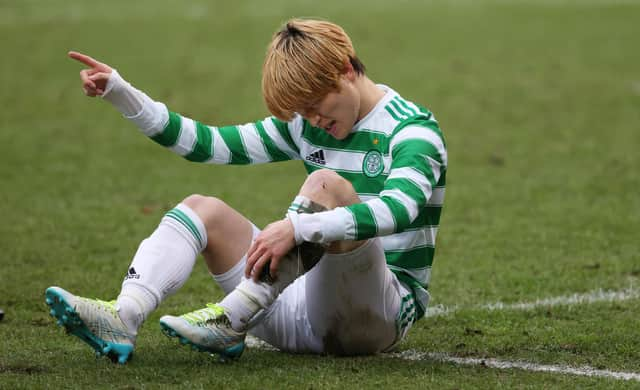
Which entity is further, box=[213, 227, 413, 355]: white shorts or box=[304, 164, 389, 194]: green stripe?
box=[304, 164, 389, 194]: green stripe

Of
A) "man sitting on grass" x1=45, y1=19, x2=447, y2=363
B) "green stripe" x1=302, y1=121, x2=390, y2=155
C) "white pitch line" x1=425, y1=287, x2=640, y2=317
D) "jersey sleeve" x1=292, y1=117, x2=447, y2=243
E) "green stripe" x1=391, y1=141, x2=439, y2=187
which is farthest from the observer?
"white pitch line" x1=425, y1=287, x2=640, y2=317

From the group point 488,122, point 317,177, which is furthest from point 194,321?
point 488,122

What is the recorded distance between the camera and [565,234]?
773 centimetres

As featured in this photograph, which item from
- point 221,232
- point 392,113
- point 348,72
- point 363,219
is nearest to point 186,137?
point 221,232

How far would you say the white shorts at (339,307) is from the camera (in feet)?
14.2

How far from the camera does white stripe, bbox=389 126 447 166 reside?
4.35m

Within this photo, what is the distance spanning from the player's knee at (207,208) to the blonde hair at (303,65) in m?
0.44

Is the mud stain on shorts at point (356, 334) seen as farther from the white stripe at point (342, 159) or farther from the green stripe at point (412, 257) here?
the white stripe at point (342, 159)

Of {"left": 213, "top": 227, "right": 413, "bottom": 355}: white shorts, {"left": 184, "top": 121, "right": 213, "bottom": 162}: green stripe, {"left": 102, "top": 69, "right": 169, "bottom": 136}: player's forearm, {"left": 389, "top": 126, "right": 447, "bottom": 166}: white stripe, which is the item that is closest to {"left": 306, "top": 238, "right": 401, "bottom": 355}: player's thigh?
{"left": 213, "top": 227, "right": 413, "bottom": 355}: white shorts

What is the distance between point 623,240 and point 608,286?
131cm

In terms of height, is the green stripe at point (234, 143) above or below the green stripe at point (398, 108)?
below

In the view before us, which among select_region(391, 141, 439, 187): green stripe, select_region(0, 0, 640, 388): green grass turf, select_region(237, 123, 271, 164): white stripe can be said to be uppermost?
select_region(391, 141, 439, 187): green stripe

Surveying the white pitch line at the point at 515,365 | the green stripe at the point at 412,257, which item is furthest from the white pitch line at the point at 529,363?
the green stripe at the point at 412,257

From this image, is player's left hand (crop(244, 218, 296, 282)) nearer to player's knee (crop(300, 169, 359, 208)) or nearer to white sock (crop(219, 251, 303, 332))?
white sock (crop(219, 251, 303, 332))
